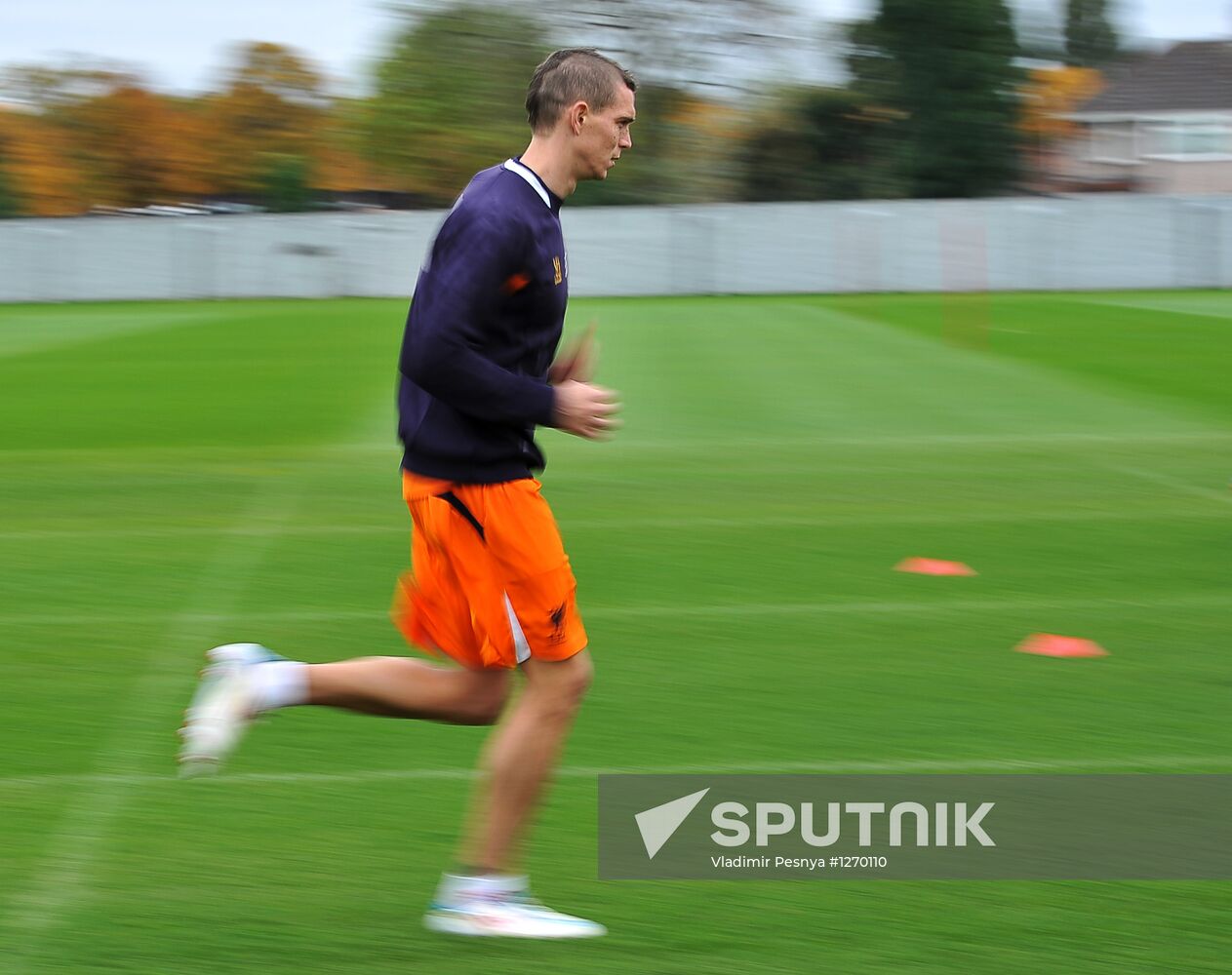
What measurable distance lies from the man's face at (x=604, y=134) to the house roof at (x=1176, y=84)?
7363cm

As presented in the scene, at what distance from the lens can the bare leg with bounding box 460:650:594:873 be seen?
3812mm

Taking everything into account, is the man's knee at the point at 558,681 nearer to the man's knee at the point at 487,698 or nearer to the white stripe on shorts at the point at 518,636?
the white stripe on shorts at the point at 518,636

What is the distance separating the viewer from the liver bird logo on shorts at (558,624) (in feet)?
12.4

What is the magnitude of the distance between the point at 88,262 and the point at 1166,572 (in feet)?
109

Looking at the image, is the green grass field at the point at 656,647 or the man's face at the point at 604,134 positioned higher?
the man's face at the point at 604,134

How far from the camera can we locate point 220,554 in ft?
28.6

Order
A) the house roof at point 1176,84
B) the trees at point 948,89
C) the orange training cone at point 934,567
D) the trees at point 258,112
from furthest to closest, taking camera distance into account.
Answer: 1. the house roof at point 1176,84
2. the trees at point 258,112
3. the trees at point 948,89
4. the orange training cone at point 934,567

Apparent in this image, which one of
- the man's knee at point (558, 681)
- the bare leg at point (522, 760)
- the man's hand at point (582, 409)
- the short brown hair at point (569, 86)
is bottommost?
the bare leg at point (522, 760)

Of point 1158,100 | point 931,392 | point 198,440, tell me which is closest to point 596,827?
point 198,440

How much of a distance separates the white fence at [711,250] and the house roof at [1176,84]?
131ft

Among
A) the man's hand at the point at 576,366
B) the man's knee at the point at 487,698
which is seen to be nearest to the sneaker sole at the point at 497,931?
the man's knee at the point at 487,698

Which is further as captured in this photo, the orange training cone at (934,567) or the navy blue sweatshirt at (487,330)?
the orange training cone at (934,567)

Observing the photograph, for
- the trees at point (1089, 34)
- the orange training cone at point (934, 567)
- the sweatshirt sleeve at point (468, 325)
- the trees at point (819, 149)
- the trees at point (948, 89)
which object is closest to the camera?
the sweatshirt sleeve at point (468, 325)

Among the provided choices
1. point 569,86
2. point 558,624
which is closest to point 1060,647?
point 558,624
